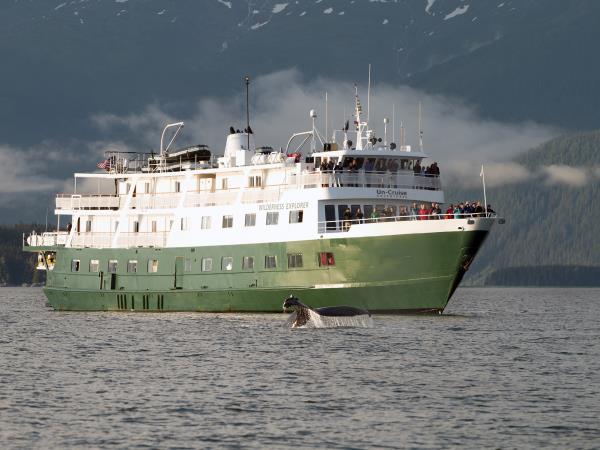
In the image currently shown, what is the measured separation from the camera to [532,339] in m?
65.3

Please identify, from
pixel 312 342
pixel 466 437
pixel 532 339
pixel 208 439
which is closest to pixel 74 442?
pixel 208 439

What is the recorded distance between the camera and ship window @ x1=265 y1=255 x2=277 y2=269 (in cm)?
7275

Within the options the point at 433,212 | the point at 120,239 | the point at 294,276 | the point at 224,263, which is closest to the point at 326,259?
the point at 294,276

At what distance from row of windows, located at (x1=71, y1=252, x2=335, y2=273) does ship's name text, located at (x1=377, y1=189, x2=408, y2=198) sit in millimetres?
4985

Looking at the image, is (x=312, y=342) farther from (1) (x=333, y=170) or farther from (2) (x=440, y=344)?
(1) (x=333, y=170)

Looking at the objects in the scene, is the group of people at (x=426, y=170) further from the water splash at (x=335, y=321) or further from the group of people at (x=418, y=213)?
the water splash at (x=335, y=321)

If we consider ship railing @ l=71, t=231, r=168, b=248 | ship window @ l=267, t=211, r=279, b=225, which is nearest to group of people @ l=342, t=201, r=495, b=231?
ship window @ l=267, t=211, r=279, b=225

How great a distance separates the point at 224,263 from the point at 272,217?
4149mm

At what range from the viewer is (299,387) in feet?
148

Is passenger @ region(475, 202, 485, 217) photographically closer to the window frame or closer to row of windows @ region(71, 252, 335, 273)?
row of windows @ region(71, 252, 335, 273)

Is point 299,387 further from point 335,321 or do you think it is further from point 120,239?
point 120,239

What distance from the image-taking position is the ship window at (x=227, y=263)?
75.1 meters

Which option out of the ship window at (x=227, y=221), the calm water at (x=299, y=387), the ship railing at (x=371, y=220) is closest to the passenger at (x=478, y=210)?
the ship railing at (x=371, y=220)

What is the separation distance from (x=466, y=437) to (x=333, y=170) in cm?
3789
